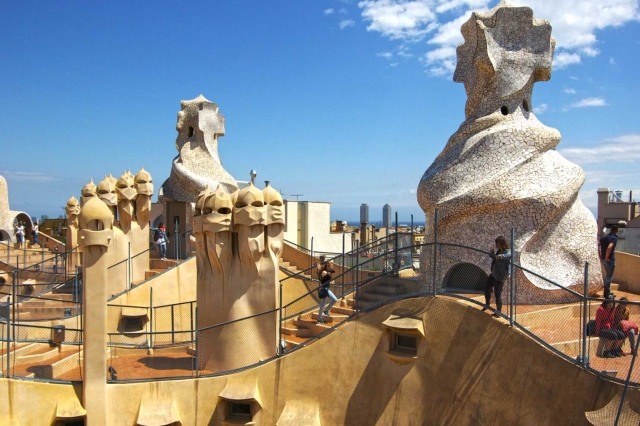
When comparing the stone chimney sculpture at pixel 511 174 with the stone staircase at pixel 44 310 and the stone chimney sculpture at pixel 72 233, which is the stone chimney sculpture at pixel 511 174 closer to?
the stone staircase at pixel 44 310

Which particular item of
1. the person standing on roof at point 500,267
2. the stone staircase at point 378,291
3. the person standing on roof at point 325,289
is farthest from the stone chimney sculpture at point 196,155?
the person standing on roof at point 500,267

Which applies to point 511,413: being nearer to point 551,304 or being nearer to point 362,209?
point 551,304

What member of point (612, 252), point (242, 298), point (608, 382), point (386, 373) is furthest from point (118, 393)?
point (612, 252)

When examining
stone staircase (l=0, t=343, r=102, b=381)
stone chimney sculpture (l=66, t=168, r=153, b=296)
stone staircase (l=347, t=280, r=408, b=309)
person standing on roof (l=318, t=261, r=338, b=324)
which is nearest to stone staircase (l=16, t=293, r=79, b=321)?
stone staircase (l=0, t=343, r=102, b=381)

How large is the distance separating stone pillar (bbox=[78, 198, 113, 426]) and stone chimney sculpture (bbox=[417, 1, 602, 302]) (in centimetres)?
634

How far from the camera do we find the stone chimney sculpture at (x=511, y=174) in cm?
1152

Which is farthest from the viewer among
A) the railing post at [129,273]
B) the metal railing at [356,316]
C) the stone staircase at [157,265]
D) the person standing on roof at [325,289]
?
the stone staircase at [157,265]

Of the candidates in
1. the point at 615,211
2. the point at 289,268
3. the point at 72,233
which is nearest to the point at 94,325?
the point at 289,268

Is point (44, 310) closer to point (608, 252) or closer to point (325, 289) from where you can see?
point (325, 289)

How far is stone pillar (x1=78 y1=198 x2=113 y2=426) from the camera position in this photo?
33.1 ft

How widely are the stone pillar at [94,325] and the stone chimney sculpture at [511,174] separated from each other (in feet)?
20.8

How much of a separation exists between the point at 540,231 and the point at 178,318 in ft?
30.0

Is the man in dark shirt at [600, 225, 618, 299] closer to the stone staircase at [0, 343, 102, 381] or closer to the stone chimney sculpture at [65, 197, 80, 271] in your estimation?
the stone staircase at [0, 343, 102, 381]

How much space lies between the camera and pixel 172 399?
10547 mm
